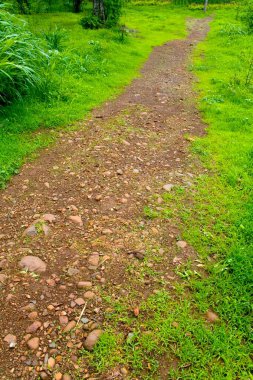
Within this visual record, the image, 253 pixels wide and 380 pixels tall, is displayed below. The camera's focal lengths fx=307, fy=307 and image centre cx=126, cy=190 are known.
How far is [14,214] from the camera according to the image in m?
3.90

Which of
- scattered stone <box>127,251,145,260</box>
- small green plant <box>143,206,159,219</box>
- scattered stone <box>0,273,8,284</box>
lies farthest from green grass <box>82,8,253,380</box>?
scattered stone <box>0,273,8,284</box>

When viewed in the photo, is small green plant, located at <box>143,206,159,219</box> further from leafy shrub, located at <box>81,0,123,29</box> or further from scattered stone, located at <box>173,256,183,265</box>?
leafy shrub, located at <box>81,0,123,29</box>

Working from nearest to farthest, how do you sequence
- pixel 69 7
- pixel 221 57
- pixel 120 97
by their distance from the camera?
pixel 120 97 < pixel 221 57 < pixel 69 7

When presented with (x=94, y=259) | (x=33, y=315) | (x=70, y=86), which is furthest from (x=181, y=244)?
(x=70, y=86)

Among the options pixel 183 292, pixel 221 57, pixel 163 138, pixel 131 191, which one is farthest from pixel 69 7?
pixel 183 292

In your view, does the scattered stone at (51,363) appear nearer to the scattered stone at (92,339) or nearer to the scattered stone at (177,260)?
the scattered stone at (92,339)

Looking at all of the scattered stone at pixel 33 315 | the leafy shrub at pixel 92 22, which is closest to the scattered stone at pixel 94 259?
the scattered stone at pixel 33 315

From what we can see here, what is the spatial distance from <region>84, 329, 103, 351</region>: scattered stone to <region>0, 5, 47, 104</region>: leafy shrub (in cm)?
445

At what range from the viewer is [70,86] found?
752cm

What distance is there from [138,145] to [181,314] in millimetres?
3400

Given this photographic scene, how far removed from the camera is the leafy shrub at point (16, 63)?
18.1 feet

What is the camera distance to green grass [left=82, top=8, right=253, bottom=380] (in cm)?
246

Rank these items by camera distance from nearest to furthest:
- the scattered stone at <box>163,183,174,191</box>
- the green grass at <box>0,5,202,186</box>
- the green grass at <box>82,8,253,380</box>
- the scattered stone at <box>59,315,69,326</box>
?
1. the green grass at <box>82,8,253,380</box>
2. the scattered stone at <box>59,315,69,326</box>
3. the scattered stone at <box>163,183,174,191</box>
4. the green grass at <box>0,5,202,186</box>

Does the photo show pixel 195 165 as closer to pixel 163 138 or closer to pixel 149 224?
pixel 163 138
